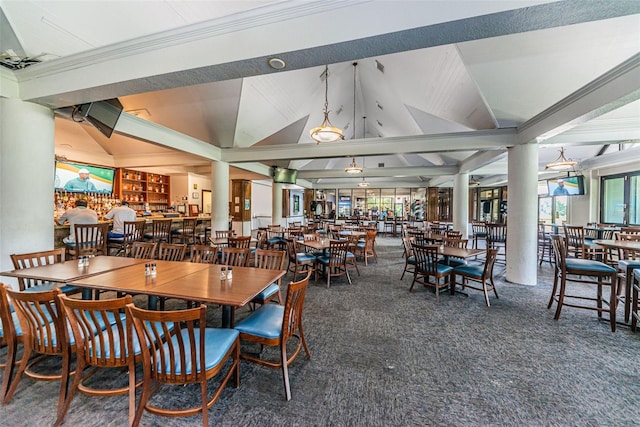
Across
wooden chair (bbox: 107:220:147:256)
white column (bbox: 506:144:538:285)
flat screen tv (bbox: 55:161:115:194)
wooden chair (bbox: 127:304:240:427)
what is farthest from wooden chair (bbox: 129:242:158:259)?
white column (bbox: 506:144:538:285)

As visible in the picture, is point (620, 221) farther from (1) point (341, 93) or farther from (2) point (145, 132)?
(2) point (145, 132)

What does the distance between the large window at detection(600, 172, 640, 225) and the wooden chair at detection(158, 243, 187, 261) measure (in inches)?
419

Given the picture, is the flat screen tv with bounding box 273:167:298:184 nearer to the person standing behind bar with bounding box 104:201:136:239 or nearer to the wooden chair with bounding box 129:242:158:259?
the person standing behind bar with bounding box 104:201:136:239

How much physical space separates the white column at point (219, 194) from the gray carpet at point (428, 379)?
3.61 metres

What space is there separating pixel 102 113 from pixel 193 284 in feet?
9.94

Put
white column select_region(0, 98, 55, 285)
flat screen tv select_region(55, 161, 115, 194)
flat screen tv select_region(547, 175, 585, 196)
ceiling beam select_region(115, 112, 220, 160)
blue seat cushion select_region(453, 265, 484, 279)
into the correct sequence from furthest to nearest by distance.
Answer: flat screen tv select_region(547, 175, 585, 196)
flat screen tv select_region(55, 161, 115, 194)
ceiling beam select_region(115, 112, 220, 160)
blue seat cushion select_region(453, 265, 484, 279)
white column select_region(0, 98, 55, 285)

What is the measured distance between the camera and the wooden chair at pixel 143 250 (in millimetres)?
3566

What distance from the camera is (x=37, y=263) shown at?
115 inches

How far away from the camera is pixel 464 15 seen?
5.61 feet

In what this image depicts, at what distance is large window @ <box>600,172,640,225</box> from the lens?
6.59m

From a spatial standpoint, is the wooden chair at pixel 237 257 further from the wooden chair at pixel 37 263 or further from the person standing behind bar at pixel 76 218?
the person standing behind bar at pixel 76 218

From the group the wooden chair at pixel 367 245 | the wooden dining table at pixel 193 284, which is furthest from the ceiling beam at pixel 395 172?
the wooden dining table at pixel 193 284

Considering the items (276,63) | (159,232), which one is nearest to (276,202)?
(159,232)

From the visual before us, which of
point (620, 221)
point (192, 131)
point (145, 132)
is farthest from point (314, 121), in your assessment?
point (620, 221)
